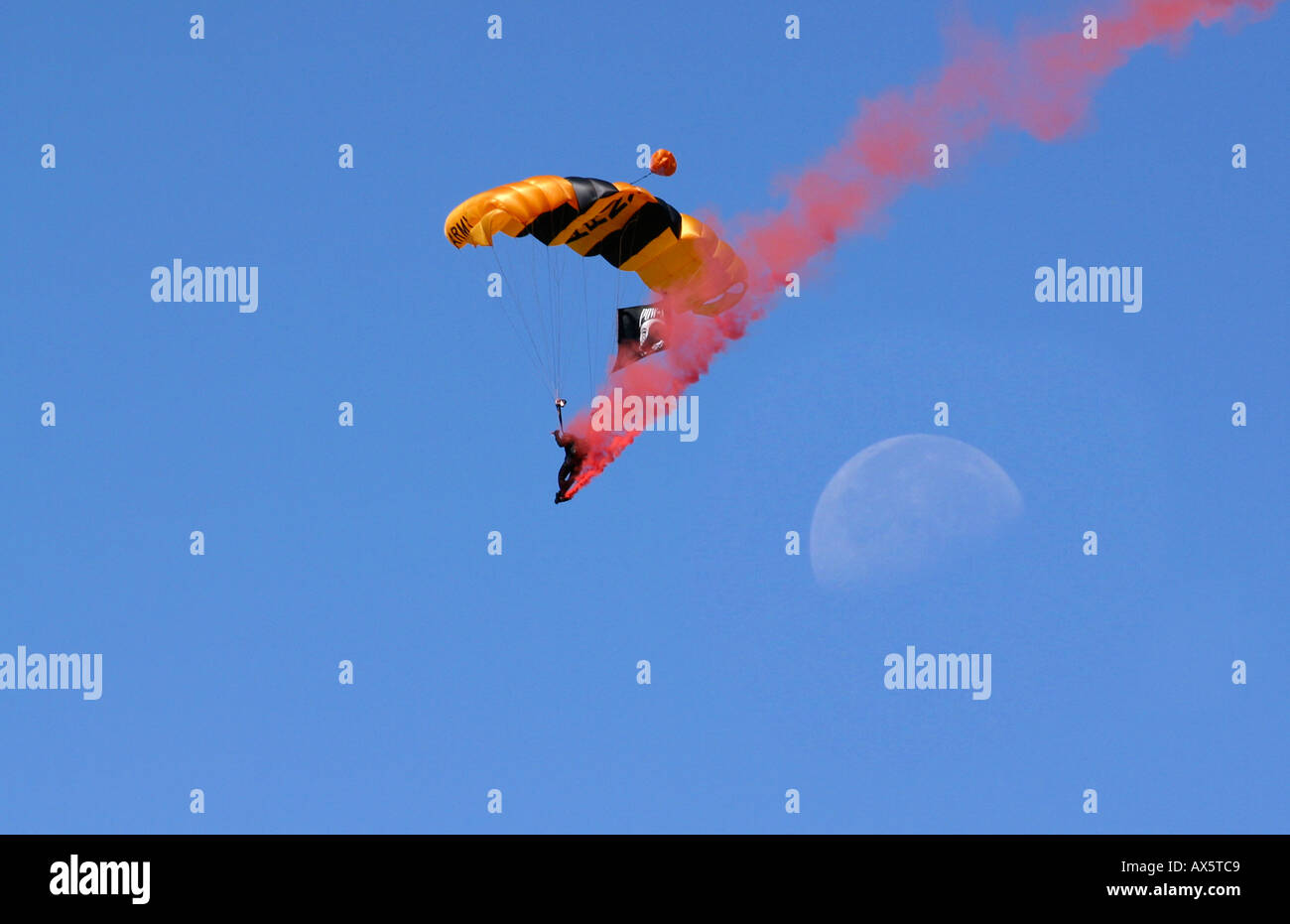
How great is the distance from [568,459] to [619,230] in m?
5.18

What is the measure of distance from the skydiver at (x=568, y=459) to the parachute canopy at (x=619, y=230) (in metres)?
4.16

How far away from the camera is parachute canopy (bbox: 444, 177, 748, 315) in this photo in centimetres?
4606

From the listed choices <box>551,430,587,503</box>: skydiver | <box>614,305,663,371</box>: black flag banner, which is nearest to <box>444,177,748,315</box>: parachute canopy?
<box>614,305,663,371</box>: black flag banner

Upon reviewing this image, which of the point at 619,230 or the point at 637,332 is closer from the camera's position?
the point at 619,230

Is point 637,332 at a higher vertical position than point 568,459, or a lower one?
higher

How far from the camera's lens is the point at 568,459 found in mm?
48469

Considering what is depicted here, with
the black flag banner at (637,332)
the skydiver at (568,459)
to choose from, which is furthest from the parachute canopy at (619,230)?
the skydiver at (568,459)

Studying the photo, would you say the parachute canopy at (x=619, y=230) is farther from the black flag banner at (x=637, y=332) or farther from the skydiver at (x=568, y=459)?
the skydiver at (x=568, y=459)

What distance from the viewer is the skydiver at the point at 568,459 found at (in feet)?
Answer: 158

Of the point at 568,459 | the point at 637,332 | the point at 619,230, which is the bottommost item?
the point at 568,459
